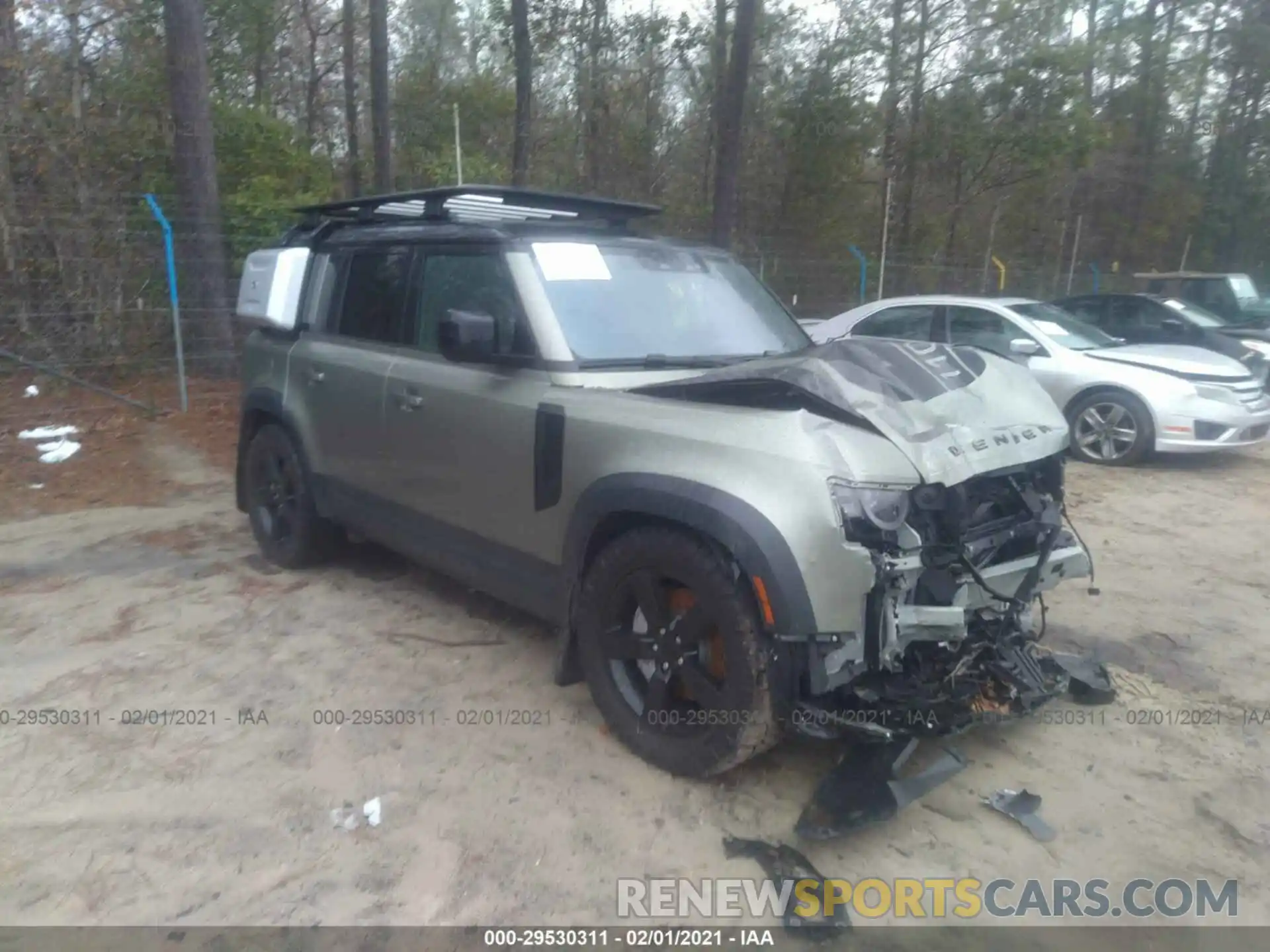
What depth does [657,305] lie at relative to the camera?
14.2 ft

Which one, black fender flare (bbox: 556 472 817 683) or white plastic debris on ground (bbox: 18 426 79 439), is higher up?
black fender flare (bbox: 556 472 817 683)

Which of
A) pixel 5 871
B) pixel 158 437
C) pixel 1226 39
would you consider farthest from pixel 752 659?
pixel 1226 39

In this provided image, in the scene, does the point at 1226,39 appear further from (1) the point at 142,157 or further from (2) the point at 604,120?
(1) the point at 142,157

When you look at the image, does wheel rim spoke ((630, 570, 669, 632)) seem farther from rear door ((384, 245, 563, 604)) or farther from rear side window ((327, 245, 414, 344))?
rear side window ((327, 245, 414, 344))

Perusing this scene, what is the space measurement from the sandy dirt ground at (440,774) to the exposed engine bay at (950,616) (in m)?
0.38

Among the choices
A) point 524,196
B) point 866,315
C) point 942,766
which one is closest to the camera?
point 942,766

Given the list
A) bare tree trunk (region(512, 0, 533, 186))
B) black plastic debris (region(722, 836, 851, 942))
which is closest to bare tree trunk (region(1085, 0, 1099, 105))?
bare tree trunk (region(512, 0, 533, 186))

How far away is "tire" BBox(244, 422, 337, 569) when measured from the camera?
Result: 545 centimetres

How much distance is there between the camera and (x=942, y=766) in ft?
11.1

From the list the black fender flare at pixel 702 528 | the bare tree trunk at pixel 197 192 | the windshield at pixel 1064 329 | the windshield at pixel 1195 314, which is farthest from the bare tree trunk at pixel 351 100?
the black fender flare at pixel 702 528

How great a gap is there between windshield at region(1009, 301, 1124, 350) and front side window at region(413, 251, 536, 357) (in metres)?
6.53

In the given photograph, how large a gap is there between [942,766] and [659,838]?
1020 mm

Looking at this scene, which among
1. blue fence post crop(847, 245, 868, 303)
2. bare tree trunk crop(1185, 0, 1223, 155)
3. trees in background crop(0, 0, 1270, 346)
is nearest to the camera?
trees in background crop(0, 0, 1270, 346)

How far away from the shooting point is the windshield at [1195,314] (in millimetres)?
11141
